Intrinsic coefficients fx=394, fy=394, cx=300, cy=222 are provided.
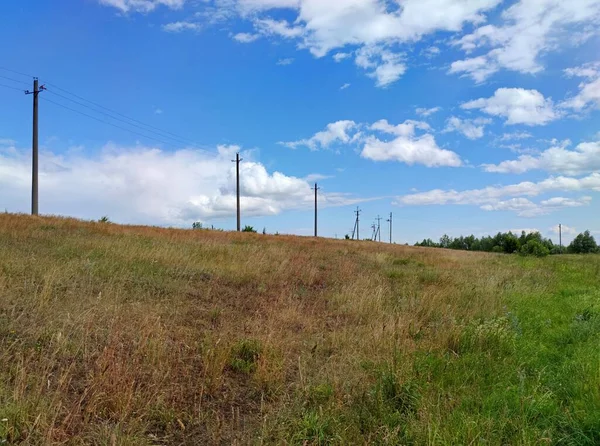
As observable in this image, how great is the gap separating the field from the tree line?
28.7m

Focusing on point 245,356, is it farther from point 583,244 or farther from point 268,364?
point 583,244

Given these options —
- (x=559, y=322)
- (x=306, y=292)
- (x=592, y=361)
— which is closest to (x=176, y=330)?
(x=306, y=292)

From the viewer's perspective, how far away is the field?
327cm

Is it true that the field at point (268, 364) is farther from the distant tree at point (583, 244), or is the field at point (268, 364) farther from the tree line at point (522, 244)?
the distant tree at point (583, 244)

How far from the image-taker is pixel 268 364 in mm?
4617

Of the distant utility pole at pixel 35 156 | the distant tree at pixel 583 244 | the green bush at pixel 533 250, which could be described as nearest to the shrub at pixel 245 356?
the distant utility pole at pixel 35 156

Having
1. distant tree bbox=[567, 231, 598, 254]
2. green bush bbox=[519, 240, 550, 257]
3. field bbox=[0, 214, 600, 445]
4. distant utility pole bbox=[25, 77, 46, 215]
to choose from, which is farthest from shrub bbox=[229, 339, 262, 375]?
distant tree bbox=[567, 231, 598, 254]

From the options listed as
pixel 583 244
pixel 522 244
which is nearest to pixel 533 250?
pixel 522 244

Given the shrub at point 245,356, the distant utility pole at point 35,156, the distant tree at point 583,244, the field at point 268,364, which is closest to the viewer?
the field at point 268,364

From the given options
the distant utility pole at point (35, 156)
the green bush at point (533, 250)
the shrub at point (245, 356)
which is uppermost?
the distant utility pole at point (35, 156)

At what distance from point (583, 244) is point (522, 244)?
48334 millimetres

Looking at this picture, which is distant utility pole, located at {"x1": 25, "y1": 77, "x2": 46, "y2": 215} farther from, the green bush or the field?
the green bush

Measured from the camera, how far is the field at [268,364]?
327 cm

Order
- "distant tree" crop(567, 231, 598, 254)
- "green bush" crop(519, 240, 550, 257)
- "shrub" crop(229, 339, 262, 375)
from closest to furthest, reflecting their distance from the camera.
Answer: "shrub" crop(229, 339, 262, 375) < "green bush" crop(519, 240, 550, 257) < "distant tree" crop(567, 231, 598, 254)
